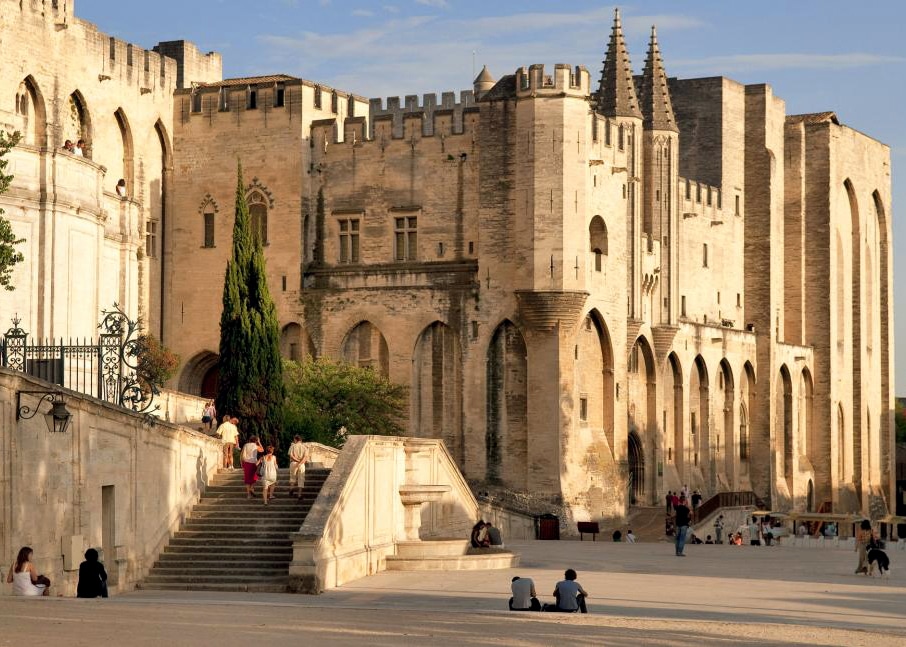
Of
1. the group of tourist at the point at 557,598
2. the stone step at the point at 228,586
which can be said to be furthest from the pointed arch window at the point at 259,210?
the group of tourist at the point at 557,598

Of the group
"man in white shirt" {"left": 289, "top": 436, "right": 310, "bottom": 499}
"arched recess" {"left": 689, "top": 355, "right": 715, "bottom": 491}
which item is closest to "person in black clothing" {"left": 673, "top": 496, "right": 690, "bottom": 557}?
"man in white shirt" {"left": 289, "top": 436, "right": 310, "bottom": 499}

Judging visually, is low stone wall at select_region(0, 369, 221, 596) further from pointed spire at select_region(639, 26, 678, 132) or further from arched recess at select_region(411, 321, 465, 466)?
pointed spire at select_region(639, 26, 678, 132)

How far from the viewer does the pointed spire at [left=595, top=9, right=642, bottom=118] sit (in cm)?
5541

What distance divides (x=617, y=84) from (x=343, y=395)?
13792 millimetres

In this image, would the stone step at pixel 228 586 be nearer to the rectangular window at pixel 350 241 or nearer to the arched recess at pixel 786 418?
the rectangular window at pixel 350 241

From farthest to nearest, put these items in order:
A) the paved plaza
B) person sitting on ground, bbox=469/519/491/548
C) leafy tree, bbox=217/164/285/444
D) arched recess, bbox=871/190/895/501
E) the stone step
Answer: arched recess, bbox=871/190/895/501
leafy tree, bbox=217/164/285/444
person sitting on ground, bbox=469/519/491/548
the stone step
the paved plaza

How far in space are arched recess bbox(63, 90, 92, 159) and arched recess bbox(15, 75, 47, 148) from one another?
3.64 feet

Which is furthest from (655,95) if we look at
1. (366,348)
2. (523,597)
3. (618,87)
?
(523,597)

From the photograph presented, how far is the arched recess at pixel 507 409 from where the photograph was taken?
49969 mm

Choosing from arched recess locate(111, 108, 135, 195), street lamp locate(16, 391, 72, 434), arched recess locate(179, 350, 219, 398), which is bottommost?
street lamp locate(16, 391, 72, 434)

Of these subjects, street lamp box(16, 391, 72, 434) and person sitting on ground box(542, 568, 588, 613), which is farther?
street lamp box(16, 391, 72, 434)

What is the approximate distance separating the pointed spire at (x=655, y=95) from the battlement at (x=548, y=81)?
830 cm

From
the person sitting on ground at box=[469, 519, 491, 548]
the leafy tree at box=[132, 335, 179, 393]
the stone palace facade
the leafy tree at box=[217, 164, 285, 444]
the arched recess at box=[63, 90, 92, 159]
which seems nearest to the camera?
the person sitting on ground at box=[469, 519, 491, 548]

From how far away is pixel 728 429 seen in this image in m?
65.9
